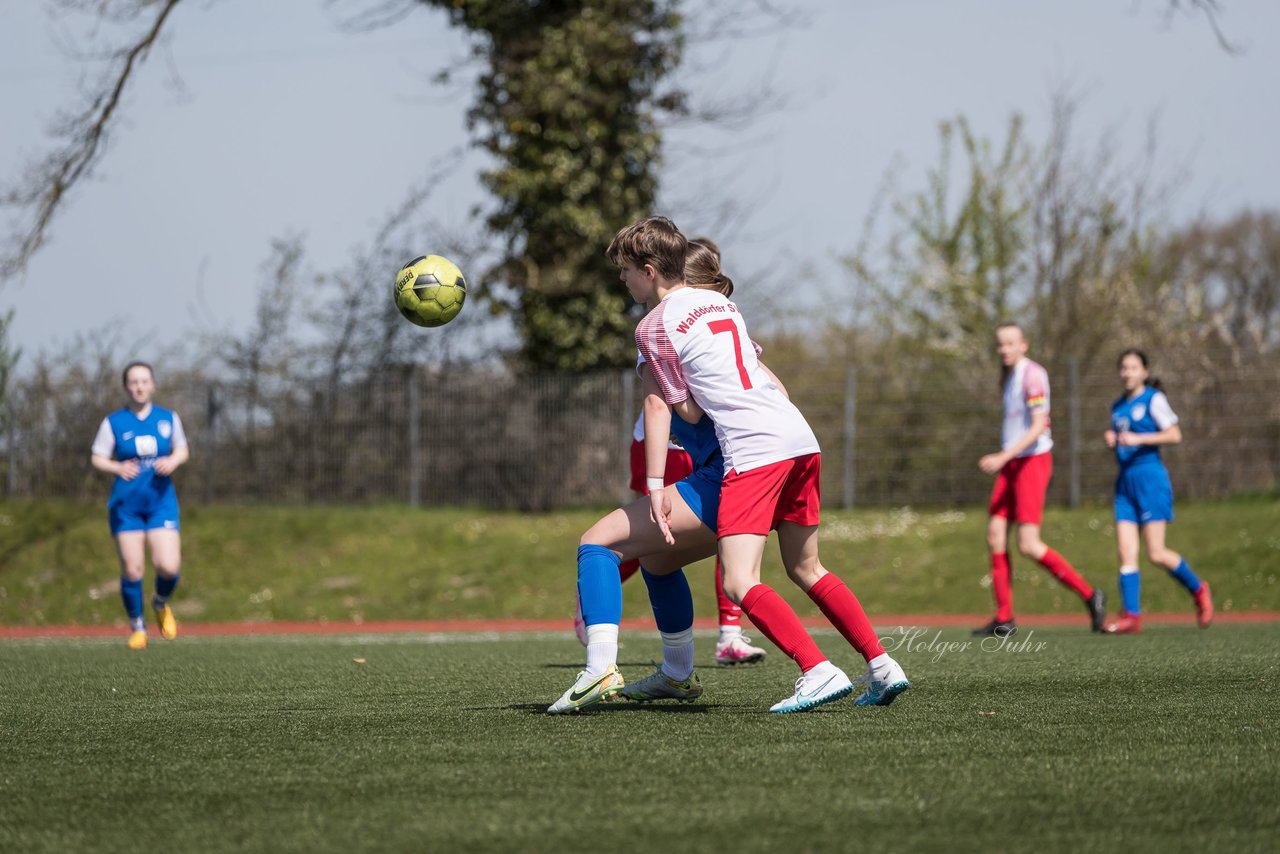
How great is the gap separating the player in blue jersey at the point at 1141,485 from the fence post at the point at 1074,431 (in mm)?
8059

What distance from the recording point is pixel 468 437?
20781 millimetres

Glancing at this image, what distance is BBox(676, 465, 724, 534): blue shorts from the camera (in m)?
5.16

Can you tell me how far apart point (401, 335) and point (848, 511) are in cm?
808

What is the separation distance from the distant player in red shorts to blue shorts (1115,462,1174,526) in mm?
721

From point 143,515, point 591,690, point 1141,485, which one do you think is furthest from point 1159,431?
point 143,515

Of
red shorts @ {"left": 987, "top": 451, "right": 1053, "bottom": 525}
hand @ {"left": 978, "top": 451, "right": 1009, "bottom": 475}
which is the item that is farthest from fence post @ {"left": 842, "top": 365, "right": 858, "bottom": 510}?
hand @ {"left": 978, "top": 451, "right": 1009, "bottom": 475}

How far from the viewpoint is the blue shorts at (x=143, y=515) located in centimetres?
1070

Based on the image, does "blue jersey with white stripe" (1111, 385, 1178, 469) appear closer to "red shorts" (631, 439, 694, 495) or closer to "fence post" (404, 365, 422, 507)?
"red shorts" (631, 439, 694, 495)

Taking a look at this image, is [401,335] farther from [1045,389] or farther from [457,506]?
[1045,389]

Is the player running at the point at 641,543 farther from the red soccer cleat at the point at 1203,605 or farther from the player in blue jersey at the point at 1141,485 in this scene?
the red soccer cleat at the point at 1203,605

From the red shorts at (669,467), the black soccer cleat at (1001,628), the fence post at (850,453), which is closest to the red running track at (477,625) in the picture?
the black soccer cleat at (1001,628)

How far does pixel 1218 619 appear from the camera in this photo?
1350 cm

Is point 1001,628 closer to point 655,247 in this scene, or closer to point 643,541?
point 643,541

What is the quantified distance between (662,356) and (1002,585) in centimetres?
606
